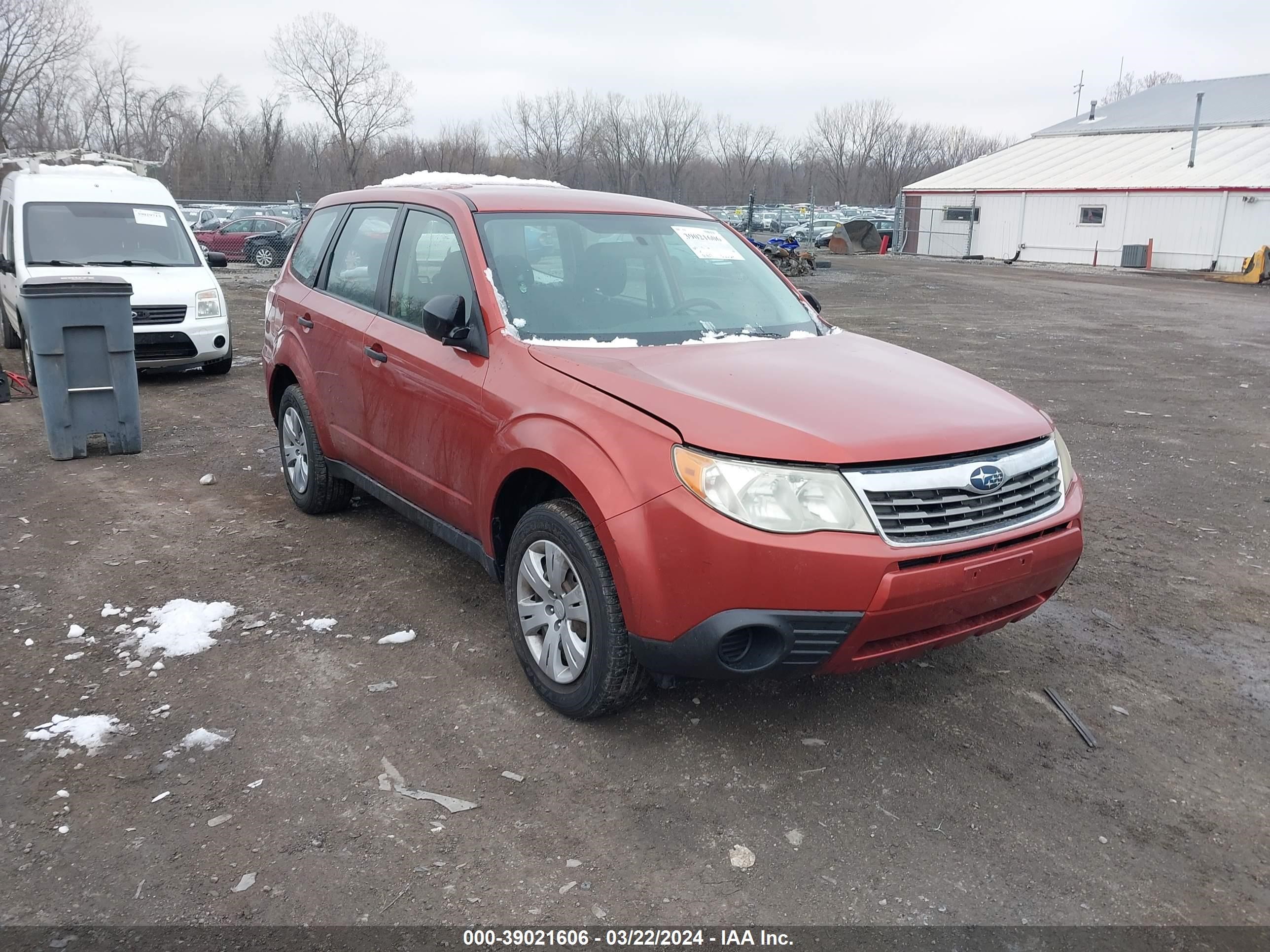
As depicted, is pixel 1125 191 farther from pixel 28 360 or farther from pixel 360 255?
pixel 360 255

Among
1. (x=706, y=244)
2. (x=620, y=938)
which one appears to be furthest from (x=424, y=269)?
(x=620, y=938)

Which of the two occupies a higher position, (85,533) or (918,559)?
(918,559)

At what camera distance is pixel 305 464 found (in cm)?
559

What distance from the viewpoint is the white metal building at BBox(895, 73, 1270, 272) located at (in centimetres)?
2908

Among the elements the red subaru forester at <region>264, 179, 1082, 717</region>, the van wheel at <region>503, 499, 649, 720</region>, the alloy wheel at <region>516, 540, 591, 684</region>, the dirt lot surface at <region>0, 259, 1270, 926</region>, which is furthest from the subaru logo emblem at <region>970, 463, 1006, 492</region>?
the alloy wheel at <region>516, 540, 591, 684</region>

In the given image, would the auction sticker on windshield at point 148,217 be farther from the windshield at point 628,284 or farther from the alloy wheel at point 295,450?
the windshield at point 628,284

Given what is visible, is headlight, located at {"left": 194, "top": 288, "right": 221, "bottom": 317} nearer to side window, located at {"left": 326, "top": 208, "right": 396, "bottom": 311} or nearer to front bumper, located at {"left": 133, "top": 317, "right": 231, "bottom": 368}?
front bumper, located at {"left": 133, "top": 317, "right": 231, "bottom": 368}

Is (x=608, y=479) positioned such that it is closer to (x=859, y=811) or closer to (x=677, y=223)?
(x=859, y=811)

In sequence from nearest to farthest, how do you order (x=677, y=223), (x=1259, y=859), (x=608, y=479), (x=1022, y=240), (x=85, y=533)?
1. (x=1259, y=859)
2. (x=608, y=479)
3. (x=677, y=223)
4. (x=85, y=533)
5. (x=1022, y=240)

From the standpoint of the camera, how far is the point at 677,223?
466cm

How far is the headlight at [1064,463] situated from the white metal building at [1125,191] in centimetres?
2996

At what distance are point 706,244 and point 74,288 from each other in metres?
4.83

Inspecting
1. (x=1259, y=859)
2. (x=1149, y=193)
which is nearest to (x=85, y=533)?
(x=1259, y=859)

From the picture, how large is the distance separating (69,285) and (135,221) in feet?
13.1
